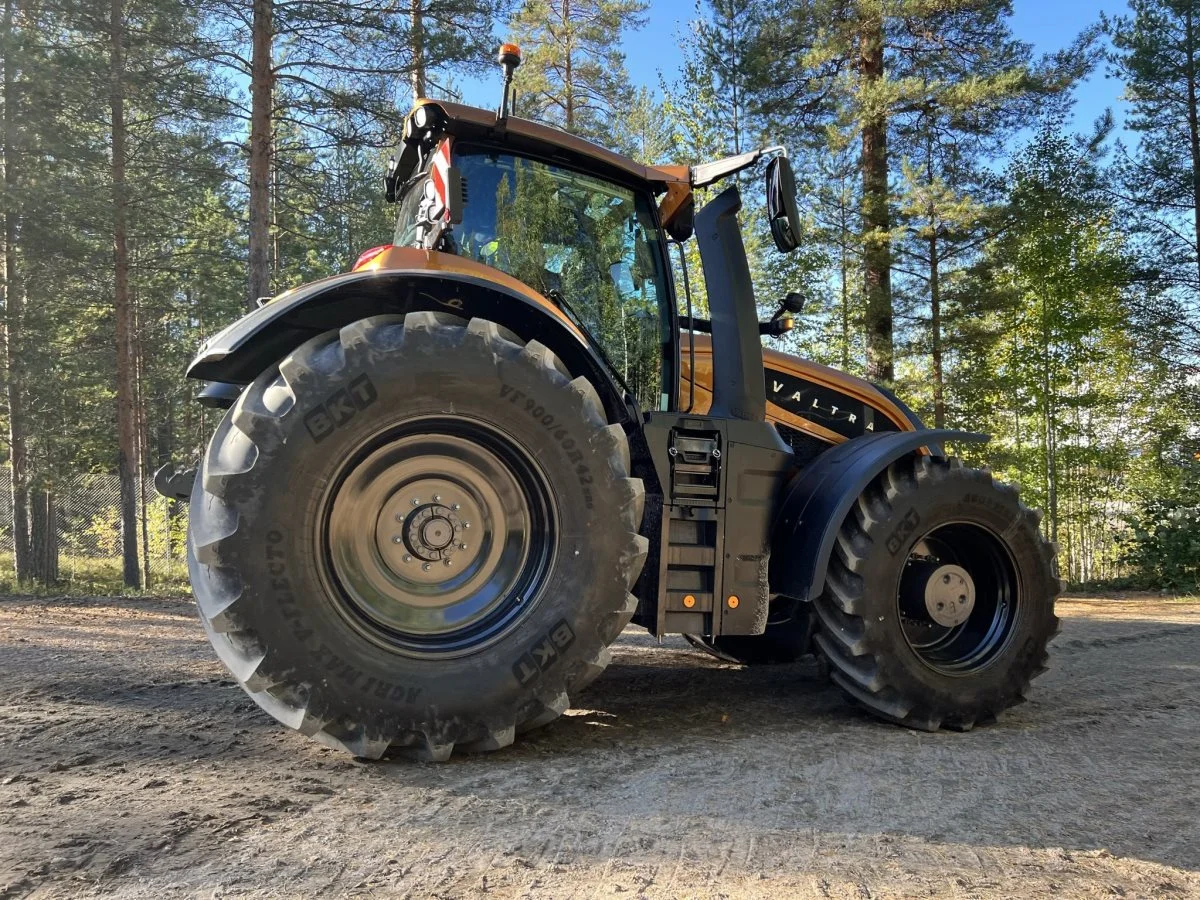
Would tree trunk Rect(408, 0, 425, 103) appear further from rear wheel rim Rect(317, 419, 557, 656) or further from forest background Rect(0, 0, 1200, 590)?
rear wheel rim Rect(317, 419, 557, 656)

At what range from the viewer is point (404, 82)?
1244 centimetres

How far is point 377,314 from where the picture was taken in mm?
3395

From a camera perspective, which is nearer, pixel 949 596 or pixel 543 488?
pixel 543 488

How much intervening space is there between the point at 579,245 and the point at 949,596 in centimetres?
245

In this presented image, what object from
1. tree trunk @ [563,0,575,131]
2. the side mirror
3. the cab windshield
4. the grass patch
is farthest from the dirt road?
tree trunk @ [563,0,575,131]

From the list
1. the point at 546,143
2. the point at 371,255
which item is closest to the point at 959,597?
the point at 546,143

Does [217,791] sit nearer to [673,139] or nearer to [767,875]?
[767,875]

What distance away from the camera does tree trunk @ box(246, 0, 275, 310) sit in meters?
10.9

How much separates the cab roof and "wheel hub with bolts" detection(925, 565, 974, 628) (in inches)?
90.4

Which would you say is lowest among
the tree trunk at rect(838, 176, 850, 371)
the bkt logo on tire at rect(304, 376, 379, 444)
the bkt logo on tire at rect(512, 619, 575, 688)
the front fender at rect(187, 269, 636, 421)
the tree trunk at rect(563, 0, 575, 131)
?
the bkt logo on tire at rect(512, 619, 575, 688)

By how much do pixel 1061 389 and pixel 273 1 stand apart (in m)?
14.5

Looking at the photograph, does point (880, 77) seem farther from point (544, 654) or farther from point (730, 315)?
point (544, 654)

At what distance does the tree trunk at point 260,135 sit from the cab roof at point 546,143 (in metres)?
7.47

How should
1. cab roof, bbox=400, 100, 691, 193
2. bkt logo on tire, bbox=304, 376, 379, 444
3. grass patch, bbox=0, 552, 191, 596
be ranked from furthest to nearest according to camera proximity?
grass patch, bbox=0, 552, 191, 596, cab roof, bbox=400, 100, 691, 193, bkt logo on tire, bbox=304, 376, 379, 444
